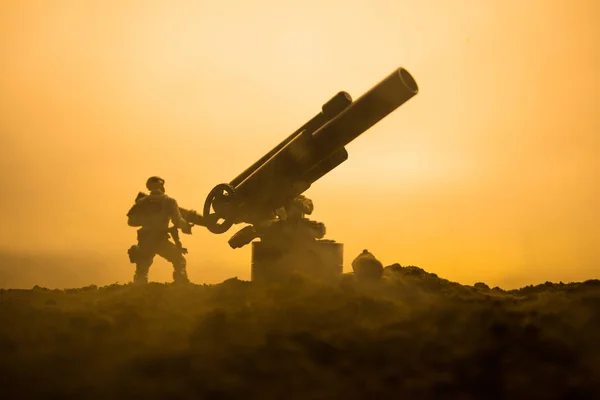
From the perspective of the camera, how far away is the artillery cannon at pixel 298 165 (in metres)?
7.95

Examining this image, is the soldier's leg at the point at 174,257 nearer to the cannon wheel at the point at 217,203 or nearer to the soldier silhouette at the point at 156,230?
the soldier silhouette at the point at 156,230

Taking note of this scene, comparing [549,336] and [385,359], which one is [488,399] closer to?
[385,359]

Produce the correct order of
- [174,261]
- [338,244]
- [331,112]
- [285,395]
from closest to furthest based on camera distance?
[285,395]
[331,112]
[338,244]
[174,261]

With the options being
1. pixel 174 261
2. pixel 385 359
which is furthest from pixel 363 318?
pixel 174 261

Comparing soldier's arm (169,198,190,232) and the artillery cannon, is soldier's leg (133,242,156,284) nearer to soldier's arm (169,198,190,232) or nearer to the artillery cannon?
soldier's arm (169,198,190,232)

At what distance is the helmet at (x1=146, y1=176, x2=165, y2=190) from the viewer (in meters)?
11.1

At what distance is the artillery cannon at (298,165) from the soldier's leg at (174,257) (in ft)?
5.99

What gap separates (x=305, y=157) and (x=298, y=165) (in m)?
0.20

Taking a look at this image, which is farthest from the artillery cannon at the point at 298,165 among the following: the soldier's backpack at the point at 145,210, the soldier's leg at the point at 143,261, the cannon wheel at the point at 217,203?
the soldier's leg at the point at 143,261

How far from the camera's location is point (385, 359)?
5531 mm

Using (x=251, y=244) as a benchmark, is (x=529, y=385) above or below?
below

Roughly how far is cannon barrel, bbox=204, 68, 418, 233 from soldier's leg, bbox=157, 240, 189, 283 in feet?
6.11

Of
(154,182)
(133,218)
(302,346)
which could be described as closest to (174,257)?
(133,218)

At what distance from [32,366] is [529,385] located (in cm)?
436
